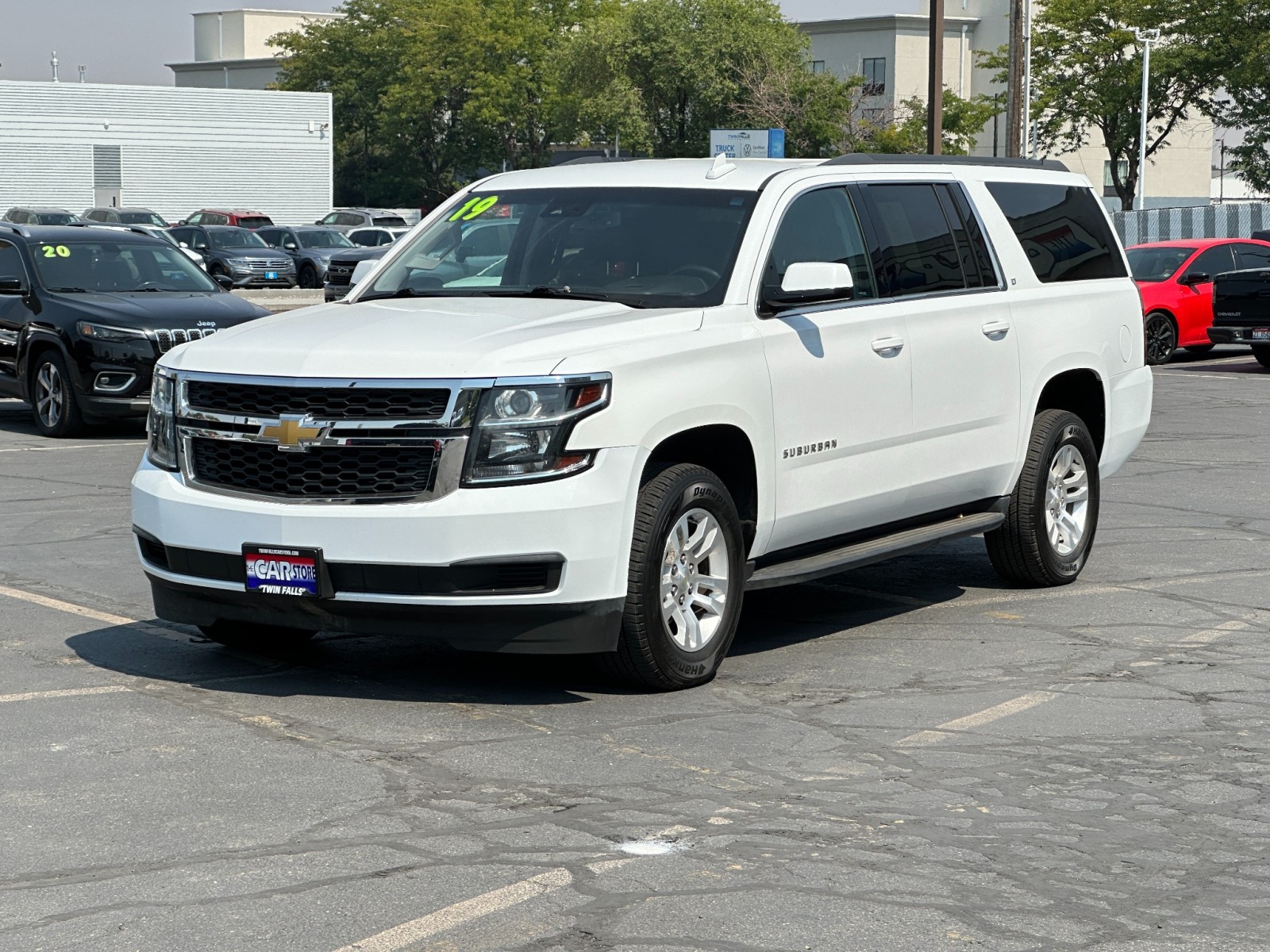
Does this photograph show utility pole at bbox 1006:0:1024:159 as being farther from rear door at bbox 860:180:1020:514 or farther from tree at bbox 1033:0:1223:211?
tree at bbox 1033:0:1223:211

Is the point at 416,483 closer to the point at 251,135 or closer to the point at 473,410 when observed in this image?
the point at 473,410

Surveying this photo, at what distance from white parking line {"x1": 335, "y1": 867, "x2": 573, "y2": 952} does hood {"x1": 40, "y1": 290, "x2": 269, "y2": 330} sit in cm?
1165

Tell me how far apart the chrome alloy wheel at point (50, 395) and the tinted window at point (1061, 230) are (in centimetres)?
966

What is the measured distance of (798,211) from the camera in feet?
24.9

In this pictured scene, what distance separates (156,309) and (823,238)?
9.58 m

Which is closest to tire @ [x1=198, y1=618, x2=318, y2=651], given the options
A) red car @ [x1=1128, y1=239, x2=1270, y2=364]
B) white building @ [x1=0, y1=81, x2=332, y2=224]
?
red car @ [x1=1128, y1=239, x2=1270, y2=364]

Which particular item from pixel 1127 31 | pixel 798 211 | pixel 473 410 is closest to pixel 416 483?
pixel 473 410

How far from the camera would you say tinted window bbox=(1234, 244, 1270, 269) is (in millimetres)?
25828

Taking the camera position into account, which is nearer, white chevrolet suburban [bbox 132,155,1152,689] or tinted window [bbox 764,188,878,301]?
white chevrolet suburban [bbox 132,155,1152,689]

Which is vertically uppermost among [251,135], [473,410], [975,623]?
[251,135]

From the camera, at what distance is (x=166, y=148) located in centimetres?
7144

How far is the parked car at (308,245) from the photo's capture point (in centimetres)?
4575

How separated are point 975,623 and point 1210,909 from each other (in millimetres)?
3731

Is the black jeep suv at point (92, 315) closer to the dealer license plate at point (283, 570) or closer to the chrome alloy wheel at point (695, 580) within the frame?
the dealer license plate at point (283, 570)
